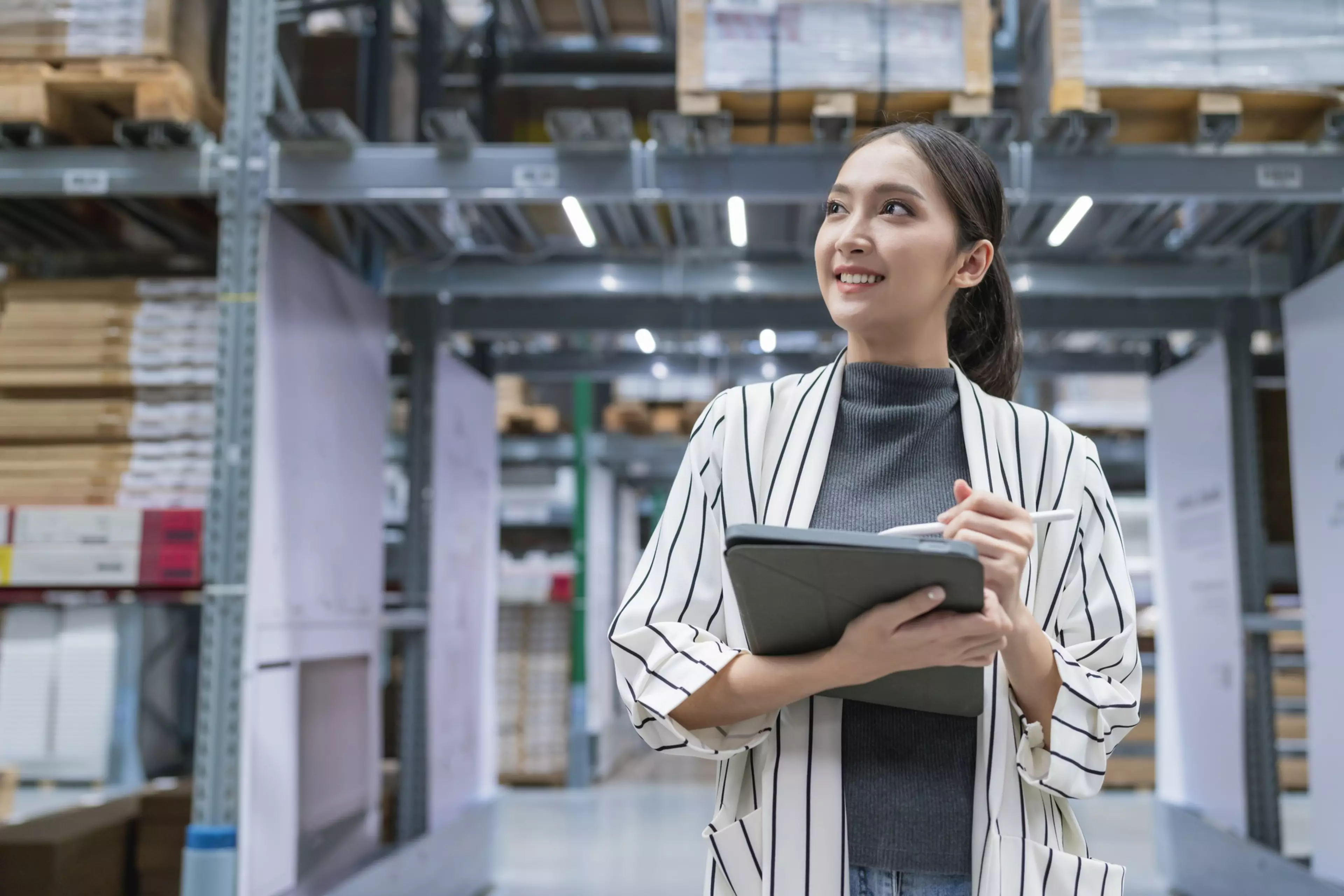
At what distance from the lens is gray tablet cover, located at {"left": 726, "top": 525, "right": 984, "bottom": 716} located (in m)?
1.19

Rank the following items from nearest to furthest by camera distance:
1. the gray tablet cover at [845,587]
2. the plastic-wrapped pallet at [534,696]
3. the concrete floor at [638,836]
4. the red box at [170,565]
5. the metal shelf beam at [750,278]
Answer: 1. the gray tablet cover at [845,587]
2. the red box at [170,565]
3. the metal shelf beam at [750,278]
4. the concrete floor at [638,836]
5. the plastic-wrapped pallet at [534,696]

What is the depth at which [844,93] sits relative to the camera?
4.14m

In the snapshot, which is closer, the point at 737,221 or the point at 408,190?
the point at 408,190

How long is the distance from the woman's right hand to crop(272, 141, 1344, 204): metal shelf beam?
3.13 metres

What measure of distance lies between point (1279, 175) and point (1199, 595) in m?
2.90

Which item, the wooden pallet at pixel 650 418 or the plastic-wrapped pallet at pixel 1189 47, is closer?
the plastic-wrapped pallet at pixel 1189 47

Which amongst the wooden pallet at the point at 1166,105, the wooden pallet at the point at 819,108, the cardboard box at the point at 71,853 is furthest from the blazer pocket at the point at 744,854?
the cardboard box at the point at 71,853

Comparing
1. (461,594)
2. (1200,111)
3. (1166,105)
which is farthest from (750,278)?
(461,594)

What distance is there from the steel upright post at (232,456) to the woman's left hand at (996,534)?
317cm

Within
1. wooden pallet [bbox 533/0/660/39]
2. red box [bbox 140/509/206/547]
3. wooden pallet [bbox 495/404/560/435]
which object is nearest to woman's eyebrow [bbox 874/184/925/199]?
red box [bbox 140/509/206/547]

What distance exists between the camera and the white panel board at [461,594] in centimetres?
611

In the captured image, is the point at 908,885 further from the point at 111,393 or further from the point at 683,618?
the point at 111,393

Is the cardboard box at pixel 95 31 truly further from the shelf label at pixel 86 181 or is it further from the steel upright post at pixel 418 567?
the steel upright post at pixel 418 567

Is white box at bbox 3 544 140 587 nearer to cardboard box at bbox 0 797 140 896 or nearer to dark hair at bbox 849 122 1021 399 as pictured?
cardboard box at bbox 0 797 140 896
